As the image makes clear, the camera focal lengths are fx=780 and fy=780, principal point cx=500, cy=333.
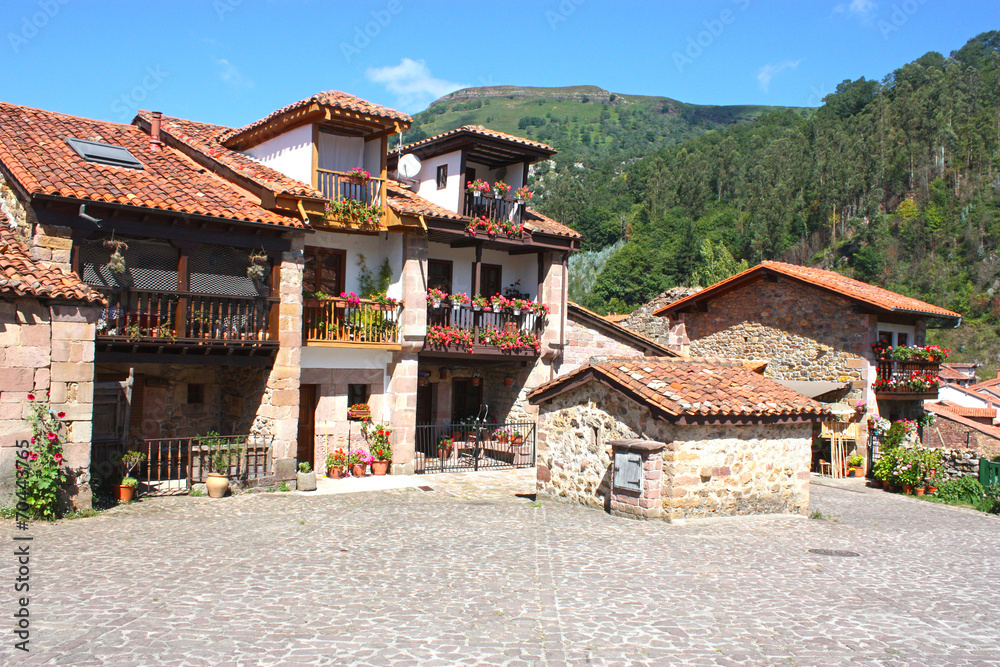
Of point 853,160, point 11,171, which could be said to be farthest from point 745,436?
point 853,160

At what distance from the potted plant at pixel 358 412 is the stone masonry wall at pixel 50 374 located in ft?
21.2

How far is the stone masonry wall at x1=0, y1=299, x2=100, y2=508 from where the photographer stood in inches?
454

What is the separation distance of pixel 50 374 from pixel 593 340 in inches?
570

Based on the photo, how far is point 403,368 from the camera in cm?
1825

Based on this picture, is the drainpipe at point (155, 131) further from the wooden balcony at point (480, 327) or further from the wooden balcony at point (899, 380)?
the wooden balcony at point (899, 380)

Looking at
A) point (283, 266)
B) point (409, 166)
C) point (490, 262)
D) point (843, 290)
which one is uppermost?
point (409, 166)

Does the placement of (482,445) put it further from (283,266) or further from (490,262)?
(283,266)

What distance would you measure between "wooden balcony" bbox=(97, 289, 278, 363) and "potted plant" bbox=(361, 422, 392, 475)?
11.6 feet

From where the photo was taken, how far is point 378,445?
58.9 feet

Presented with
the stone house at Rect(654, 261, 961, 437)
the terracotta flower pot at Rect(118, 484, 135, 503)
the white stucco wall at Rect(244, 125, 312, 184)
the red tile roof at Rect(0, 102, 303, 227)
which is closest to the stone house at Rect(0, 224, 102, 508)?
the terracotta flower pot at Rect(118, 484, 135, 503)

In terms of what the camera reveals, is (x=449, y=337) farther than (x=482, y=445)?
No

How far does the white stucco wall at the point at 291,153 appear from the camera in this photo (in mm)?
17094

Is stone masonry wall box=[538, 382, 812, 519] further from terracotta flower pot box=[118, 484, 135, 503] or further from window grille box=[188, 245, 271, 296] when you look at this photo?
terracotta flower pot box=[118, 484, 135, 503]

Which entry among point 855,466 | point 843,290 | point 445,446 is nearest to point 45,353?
point 445,446
